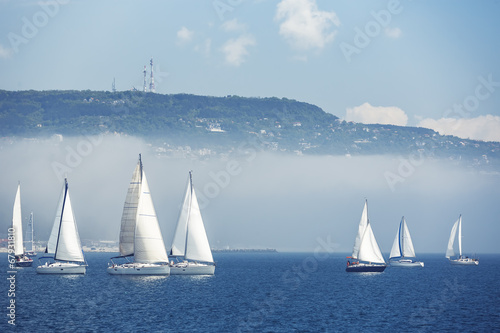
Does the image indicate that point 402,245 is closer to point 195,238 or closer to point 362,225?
point 362,225

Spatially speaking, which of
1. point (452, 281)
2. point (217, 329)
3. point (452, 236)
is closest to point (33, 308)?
point (217, 329)

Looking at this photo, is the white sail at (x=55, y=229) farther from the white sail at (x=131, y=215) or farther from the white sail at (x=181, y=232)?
the white sail at (x=181, y=232)

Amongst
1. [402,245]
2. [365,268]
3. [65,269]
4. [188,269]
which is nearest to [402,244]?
[402,245]

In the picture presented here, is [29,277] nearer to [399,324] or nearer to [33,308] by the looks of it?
[33,308]

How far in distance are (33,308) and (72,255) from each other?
37173 mm

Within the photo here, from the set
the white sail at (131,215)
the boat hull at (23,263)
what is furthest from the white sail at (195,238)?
the boat hull at (23,263)

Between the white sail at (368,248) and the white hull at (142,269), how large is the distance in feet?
143

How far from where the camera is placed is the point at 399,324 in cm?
6400

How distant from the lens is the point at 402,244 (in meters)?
159

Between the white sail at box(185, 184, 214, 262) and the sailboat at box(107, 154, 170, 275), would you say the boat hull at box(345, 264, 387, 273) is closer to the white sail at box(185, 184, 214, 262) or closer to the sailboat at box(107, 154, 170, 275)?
the white sail at box(185, 184, 214, 262)

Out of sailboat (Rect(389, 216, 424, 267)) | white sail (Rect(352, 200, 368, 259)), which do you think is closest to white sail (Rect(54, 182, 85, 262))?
white sail (Rect(352, 200, 368, 259))

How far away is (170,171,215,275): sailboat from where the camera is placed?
354 ft

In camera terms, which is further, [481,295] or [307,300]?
[481,295]

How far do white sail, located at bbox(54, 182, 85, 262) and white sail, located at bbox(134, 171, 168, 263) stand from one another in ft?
36.2
